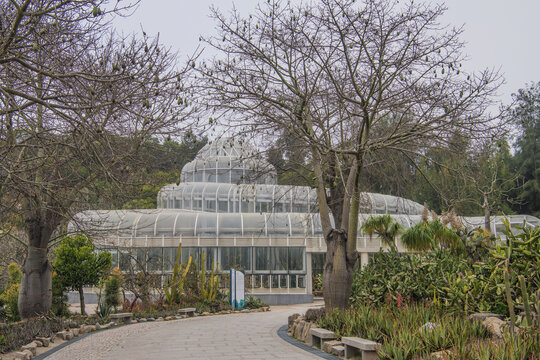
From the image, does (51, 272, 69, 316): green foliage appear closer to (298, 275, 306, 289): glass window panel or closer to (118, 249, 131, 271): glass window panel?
(118, 249, 131, 271): glass window panel

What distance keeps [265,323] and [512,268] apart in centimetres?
737

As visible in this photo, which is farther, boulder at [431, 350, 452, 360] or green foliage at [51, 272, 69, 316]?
green foliage at [51, 272, 69, 316]

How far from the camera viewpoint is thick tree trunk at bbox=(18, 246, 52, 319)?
11836 mm

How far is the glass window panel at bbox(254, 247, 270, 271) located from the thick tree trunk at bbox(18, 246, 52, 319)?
40.8 feet

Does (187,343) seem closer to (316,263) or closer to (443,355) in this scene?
(443,355)

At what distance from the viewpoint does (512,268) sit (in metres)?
7.82

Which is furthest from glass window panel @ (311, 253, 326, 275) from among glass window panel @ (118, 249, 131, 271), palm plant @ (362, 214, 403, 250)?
palm plant @ (362, 214, 403, 250)

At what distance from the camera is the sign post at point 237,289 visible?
17.7 m

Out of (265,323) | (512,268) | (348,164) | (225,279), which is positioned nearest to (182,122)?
(348,164)

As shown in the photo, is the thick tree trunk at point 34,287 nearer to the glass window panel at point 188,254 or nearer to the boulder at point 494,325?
the boulder at point 494,325

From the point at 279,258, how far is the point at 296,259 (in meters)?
0.78

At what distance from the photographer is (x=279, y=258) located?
78.1ft

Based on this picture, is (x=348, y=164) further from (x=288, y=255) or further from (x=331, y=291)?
(x=288, y=255)

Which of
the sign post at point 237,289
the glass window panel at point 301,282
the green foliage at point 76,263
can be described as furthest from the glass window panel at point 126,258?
the glass window panel at point 301,282
